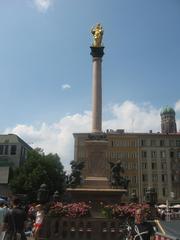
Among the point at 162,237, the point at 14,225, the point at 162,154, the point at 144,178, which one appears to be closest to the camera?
the point at 162,237

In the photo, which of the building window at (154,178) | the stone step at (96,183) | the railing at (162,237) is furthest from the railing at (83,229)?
the building window at (154,178)

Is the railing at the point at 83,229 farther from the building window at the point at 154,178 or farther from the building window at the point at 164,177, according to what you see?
the building window at the point at 164,177

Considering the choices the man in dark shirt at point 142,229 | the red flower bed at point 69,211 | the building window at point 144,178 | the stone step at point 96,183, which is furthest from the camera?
the building window at point 144,178

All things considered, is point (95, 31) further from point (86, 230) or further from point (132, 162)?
point (132, 162)

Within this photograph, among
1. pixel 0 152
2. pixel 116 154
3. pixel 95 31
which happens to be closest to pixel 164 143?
pixel 116 154

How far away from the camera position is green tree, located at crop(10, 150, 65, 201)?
188 feet

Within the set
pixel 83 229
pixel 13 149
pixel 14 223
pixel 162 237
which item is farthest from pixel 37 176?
pixel 162 237

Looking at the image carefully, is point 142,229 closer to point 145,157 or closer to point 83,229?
point 83,229

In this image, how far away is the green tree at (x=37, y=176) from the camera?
188 feet

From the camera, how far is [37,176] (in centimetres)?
5750

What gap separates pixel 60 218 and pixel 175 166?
2797 inches

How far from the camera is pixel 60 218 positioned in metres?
16.8

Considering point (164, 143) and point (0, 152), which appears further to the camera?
point (164, 143)

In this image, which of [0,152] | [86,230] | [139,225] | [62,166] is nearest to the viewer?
[139,225]
